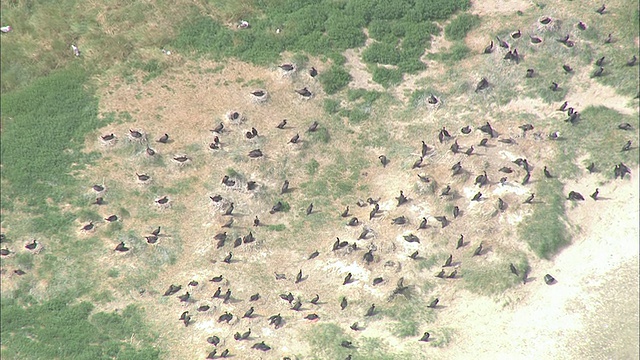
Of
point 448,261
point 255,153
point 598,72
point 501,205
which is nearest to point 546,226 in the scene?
point 501,205

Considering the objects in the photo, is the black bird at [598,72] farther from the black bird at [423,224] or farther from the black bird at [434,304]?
the black bird at [434,304]

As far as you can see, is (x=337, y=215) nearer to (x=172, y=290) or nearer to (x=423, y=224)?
(x=423, y=224)

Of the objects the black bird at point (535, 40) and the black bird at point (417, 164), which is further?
the black bird at point (535, 40)

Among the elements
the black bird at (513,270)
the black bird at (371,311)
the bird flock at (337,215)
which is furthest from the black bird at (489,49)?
the black bird at (371,311)

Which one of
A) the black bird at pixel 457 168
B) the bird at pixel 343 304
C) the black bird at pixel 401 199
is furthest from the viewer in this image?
the black bird at pixel 457 168

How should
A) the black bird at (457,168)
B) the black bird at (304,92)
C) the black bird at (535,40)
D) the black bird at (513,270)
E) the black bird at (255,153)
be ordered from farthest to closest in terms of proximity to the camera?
the black bird at (535,40), the black bird at (304,92), the black bird at (255,153), the black bird at (457,168), the black bird at (513,270)

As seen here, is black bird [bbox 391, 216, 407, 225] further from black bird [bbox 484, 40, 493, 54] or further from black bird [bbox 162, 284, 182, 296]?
black bird [bbox 484, 40, 493, 54]

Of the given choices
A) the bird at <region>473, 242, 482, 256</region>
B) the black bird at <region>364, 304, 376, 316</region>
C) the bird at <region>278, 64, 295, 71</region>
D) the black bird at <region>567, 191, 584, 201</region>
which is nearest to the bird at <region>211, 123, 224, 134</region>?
the bird at <region>278, 64, 295, 71</region>

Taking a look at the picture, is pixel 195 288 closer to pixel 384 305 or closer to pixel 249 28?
pixel 384 305
